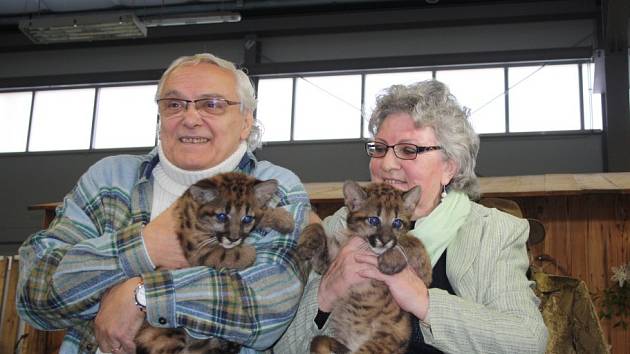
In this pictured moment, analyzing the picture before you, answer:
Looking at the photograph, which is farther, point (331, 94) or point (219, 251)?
point (331, 94)

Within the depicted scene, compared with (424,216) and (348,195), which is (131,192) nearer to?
(348,195)

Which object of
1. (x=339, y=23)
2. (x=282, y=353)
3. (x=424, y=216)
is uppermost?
(x=339, y=23)

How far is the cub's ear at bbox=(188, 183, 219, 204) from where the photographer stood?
2.66 metres

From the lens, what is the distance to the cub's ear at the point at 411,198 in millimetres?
2939

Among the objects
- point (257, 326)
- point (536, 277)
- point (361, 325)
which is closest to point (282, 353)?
point (361, 325)

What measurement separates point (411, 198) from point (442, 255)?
33cm

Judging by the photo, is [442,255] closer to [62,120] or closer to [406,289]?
[406,289]

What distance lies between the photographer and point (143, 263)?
8.00 ft

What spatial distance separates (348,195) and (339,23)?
39.2ft

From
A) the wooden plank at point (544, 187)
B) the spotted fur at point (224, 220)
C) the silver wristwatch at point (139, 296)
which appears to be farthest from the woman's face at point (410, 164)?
the wooden plank at point (544, 187)

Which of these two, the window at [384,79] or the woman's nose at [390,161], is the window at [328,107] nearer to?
the window at [384,79]

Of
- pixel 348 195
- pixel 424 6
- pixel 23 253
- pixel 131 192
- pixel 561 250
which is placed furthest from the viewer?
pixel 424 6

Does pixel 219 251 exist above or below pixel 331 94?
below

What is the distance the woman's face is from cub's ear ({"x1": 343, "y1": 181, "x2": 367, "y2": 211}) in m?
0.22
